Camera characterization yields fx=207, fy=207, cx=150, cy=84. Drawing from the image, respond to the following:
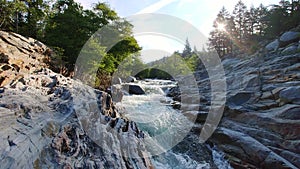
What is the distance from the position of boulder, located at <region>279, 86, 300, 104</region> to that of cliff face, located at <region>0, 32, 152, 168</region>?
6807 millimetres

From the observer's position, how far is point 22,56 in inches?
269

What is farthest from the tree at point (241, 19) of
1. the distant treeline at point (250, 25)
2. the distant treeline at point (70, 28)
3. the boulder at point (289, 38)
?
the distant treeline at point (70, 28)

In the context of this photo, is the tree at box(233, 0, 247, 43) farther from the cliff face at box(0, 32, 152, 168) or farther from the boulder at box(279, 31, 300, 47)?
the cliff face at box(0, 32, 152, 168)

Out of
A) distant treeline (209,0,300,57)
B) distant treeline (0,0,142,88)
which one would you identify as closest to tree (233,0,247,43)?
distant treeline (209,0,300,57)

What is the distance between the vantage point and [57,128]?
136 inches

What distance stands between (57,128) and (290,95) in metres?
9.08

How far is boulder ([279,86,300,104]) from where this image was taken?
833cm

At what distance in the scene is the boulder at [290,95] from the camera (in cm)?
833

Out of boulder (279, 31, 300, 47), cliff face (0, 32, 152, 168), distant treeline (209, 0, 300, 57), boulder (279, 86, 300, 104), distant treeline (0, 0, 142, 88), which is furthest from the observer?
distant treeline (209, 0, 300, 57)

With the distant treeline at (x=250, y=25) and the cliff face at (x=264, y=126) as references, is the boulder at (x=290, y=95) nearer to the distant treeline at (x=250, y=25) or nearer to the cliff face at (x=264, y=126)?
the cliff face at (x=264, y=126)

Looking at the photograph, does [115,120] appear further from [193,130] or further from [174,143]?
[193,130]

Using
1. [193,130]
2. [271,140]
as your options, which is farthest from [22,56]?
[271,140]

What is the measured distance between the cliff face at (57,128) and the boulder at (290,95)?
22.3 feet

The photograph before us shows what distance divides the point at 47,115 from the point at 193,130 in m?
6.40
